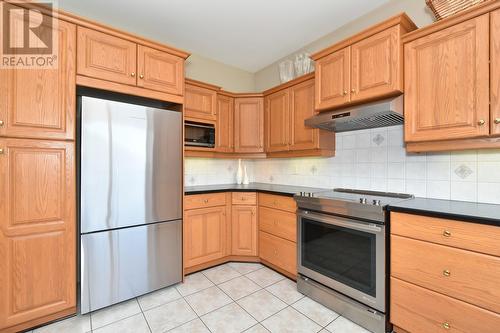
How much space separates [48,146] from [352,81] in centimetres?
245

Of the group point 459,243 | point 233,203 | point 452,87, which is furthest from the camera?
point 233,203

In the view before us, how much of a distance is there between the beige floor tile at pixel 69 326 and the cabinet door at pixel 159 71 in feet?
6.41

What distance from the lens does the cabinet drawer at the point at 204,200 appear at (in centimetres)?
241

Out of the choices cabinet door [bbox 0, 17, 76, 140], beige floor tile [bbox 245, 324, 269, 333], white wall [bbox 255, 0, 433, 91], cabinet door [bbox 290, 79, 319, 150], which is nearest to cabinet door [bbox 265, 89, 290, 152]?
cabinet door [bbox 290, 79, 319, 150]

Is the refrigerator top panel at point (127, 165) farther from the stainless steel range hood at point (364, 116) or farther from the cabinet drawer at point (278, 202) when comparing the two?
the stainless steel range hood at point (364, 116)

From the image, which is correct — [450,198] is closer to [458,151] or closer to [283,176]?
[458,151]

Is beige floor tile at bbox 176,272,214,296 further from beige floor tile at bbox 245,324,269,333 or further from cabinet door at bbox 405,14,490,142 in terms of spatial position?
cabinet door at bbox 405,14,490,142

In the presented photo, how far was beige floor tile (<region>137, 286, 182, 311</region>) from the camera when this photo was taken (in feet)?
6.29

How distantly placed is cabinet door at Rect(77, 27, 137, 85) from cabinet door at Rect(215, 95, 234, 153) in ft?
3.72

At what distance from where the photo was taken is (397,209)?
151cm

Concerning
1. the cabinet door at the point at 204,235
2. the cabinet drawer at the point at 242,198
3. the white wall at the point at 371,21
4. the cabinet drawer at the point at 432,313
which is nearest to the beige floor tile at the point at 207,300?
the cabinet door at the point at 204,235

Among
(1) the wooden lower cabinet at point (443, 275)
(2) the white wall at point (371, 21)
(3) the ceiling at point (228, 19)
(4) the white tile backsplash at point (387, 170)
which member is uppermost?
(3) the ceiling at point (228, 19)

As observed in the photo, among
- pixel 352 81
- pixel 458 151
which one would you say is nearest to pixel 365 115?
pixel 352 81

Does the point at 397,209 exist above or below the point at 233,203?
above
